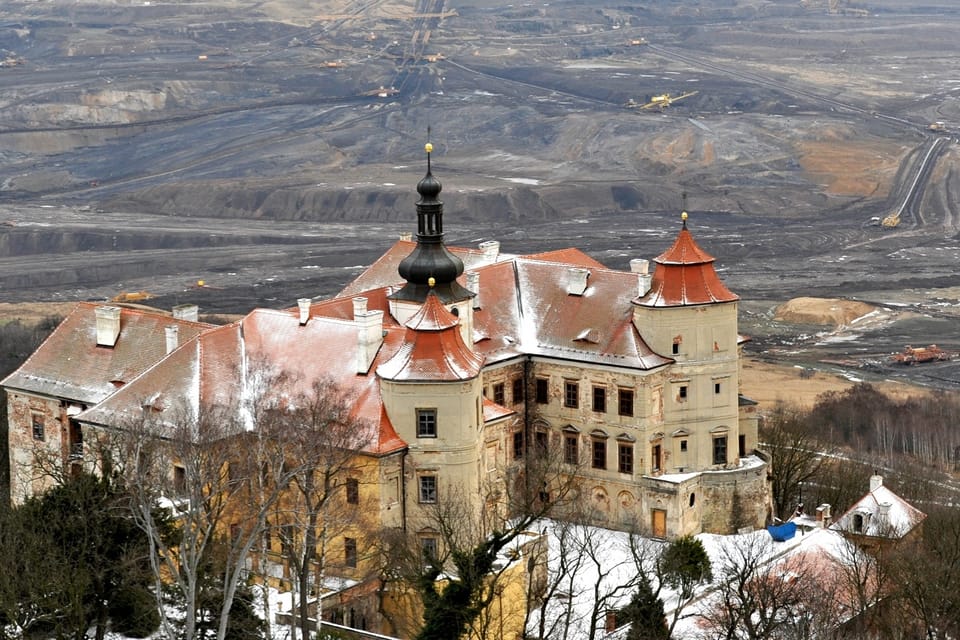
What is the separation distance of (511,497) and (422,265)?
397 inches

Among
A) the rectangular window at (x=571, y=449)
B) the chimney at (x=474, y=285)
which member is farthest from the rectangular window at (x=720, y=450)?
the chimney at (x=474, y=285)

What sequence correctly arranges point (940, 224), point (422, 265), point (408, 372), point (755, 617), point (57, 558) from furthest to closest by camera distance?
point (940, 224) < point (422, 265) < point (408, 372) < point (755, 617) < point (57, 558)

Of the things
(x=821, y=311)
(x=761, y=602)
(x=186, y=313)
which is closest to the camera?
(x=761, y=602)

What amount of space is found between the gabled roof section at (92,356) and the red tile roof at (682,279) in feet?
61.7

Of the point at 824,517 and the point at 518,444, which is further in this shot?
the point at 518,444

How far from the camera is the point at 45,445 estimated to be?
238 ft

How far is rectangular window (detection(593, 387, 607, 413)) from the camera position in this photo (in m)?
71.9

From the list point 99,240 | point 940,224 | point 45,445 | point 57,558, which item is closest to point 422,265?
point 45,445

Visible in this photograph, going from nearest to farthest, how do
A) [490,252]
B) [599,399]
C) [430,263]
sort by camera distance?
[430,263], [599,399], [490,252]

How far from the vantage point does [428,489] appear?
64.8 meters

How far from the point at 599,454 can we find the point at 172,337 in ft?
60.1

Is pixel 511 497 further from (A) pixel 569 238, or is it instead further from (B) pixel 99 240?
(B) pixel 99 240

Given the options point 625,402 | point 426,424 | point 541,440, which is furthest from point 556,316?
point 426,424

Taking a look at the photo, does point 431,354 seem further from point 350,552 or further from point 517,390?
point 517,390
